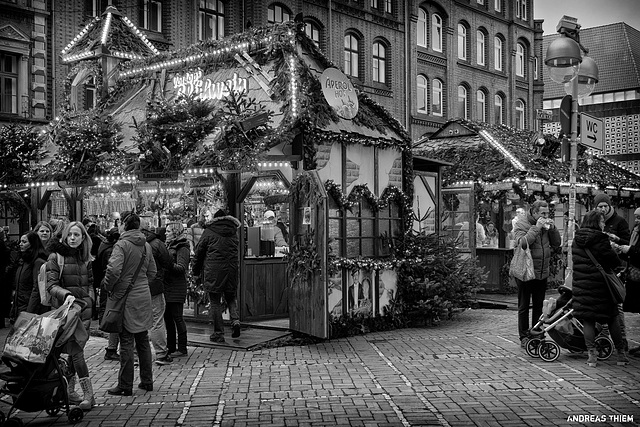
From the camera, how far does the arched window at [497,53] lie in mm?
39094

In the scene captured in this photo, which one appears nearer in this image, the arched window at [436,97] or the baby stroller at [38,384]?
the baby stroller at [38,384]

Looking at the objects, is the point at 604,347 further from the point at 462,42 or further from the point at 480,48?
the point at 480,48

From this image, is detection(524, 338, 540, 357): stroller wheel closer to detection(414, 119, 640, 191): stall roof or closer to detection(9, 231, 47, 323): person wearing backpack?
detection(9, 231, 47, 323): person wearing backpack

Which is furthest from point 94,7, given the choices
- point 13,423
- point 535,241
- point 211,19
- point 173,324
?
point 13,423

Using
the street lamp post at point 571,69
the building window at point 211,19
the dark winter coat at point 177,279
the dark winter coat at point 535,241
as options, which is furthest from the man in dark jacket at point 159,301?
A: the building window at point 211,19

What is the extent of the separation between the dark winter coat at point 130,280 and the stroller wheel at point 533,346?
4669 mm

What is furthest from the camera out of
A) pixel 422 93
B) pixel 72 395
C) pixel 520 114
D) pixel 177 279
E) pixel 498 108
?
pixel 520 114

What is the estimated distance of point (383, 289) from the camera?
487 inches

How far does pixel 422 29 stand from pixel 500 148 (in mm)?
16858

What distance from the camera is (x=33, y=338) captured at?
637 centimetres

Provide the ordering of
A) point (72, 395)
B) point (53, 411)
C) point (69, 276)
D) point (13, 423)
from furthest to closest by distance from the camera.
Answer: point (69, 276), point (72, 395), point (53, 411), point (13, 423)

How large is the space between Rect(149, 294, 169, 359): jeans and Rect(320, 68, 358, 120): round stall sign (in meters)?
4.08

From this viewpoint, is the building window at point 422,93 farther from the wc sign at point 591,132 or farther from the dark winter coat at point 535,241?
the wc sign at point 591,132

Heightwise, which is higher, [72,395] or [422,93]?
[422,93]
